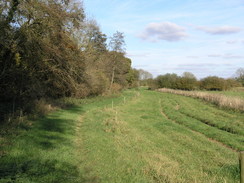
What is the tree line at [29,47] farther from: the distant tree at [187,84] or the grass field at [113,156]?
the distant tree at [187,84]

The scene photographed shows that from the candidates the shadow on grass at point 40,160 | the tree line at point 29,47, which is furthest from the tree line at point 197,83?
the shadow on grass at point 40,160

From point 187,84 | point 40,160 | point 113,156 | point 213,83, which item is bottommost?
point 113,156

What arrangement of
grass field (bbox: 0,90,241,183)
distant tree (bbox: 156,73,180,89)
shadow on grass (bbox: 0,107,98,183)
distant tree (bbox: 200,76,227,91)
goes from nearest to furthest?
1. shadow on grass (bbox: 0,107,98,183)
2. grass field (bbox: 0,90,241,183)
3. distant tree (bbox: 200,76,227,91)
4. distant tree (bbox: 156,73,180,89)

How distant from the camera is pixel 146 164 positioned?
679 centimetres

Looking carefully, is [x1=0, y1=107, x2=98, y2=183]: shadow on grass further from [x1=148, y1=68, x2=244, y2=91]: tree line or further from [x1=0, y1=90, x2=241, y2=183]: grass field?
[x1=148, y1=68, x2=244, y2=91]: tree line

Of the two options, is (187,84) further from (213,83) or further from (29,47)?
(29,47)

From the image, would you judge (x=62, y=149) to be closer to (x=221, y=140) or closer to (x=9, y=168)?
(x=9, y=168)

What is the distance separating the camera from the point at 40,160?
252 inches

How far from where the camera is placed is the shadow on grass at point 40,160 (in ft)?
17.0

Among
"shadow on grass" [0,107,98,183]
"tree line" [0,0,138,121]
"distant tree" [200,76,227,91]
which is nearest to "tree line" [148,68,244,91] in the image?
"distant tree" [200,76,227,91]

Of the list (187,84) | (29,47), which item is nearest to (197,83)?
(187,84)

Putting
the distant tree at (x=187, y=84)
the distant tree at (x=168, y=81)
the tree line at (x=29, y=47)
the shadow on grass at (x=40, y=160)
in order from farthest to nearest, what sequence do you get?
the distant tree at (x=168, y=81), the distant tree at (x=187, y=84), the tree line at (x=29, y=47), the shadow on grass at (x=40, y=160)

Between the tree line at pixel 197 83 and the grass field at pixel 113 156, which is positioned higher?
the tree line at pixel 197 83

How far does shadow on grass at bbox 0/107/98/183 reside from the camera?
5.17 m
